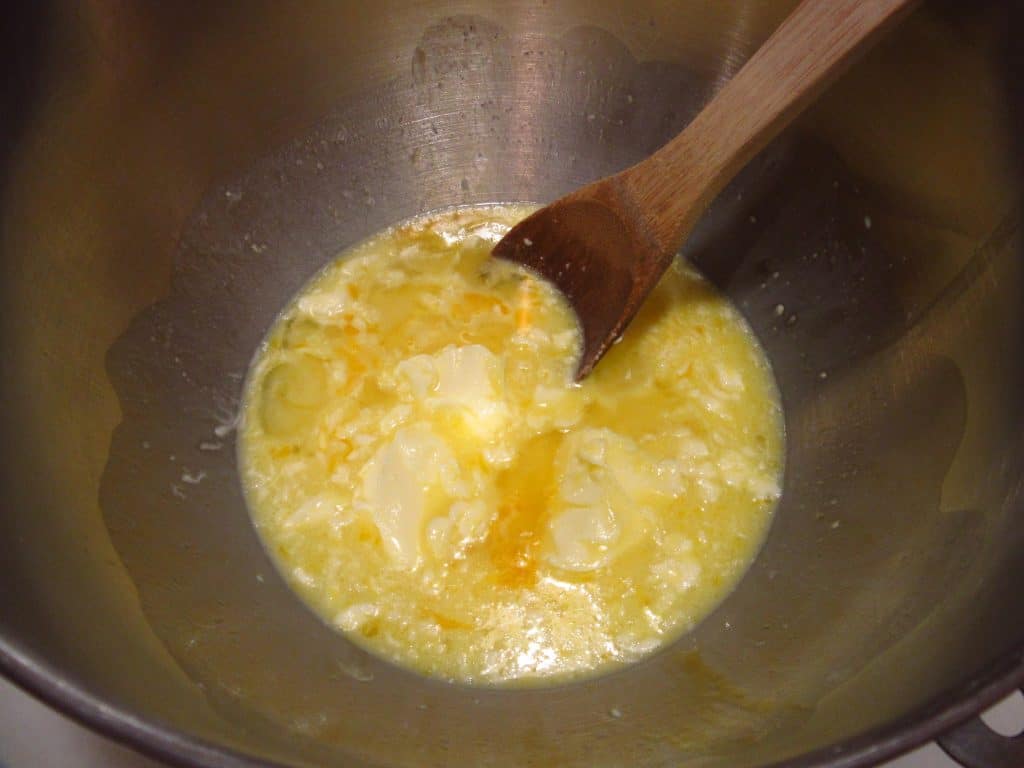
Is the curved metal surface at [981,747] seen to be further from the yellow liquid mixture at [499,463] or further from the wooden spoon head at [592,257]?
the wooden spoon head at [592,257]

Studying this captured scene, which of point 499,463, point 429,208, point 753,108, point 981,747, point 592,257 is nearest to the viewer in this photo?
point 981,747

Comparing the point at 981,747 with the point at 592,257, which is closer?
the point at 981,747

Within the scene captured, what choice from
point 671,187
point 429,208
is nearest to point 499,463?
point 671,187

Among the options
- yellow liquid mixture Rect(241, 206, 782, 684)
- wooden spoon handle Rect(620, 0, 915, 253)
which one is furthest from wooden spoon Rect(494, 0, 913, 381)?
yellow liquid mixture Rect(241, 206, 782, 684)

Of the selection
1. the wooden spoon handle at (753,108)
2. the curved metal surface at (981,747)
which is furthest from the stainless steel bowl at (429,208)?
the wooden spoon handle at (753,108)

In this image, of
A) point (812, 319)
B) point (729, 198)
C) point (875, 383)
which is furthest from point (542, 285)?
point (875, 383)

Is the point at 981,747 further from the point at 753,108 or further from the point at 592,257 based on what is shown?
the point at 592,257

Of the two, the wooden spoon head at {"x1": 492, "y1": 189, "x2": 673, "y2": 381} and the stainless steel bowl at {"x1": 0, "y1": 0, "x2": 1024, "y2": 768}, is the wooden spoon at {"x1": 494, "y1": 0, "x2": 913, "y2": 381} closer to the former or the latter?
the wooden spoon head at {"x1": 492, "y1": 189, "x2": 673, "y2": 381}
